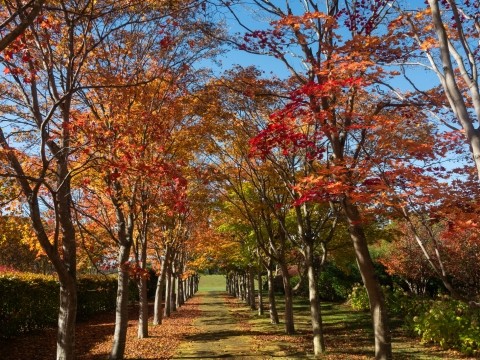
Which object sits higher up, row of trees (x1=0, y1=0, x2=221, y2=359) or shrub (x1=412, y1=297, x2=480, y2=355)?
row of trees (x1=0, y1=0, x2=221, y2=359)

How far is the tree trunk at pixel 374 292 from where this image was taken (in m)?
7.95

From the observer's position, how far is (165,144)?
13.2 metres

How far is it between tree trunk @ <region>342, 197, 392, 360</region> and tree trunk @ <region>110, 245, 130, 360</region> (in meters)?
5.88

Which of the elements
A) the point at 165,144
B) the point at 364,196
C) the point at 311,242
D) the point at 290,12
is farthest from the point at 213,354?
the point at 290,12

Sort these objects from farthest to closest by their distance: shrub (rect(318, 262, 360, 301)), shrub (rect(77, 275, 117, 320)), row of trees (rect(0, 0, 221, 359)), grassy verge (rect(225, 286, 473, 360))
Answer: shrub (rect(318, 262, 360, 301)) → shrub (rect(77, 275, 117, 320)) → grassy verge (rect(225, 286, 473, 360)) → row of trees (rect(0, 0, 221, 359))

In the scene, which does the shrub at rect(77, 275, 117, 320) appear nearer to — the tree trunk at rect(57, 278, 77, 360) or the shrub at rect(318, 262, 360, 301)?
the tree trunk at rect(57, 278, 77, 360)

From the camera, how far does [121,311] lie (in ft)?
37.9

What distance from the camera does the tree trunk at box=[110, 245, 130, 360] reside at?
11.1 metres

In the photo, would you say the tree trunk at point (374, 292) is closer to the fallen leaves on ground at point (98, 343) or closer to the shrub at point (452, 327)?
the shrub at point (452, 327)

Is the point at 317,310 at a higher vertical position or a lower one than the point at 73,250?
lower

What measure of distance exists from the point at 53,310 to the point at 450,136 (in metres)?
17.0

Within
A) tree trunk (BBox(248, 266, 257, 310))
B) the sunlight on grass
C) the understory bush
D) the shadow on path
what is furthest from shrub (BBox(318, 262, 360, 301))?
the sunlight on grass

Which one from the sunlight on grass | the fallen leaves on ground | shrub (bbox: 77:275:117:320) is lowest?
the sunlight on grass

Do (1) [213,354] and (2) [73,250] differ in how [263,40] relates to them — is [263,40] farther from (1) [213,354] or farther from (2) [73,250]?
(1) [213,354]
